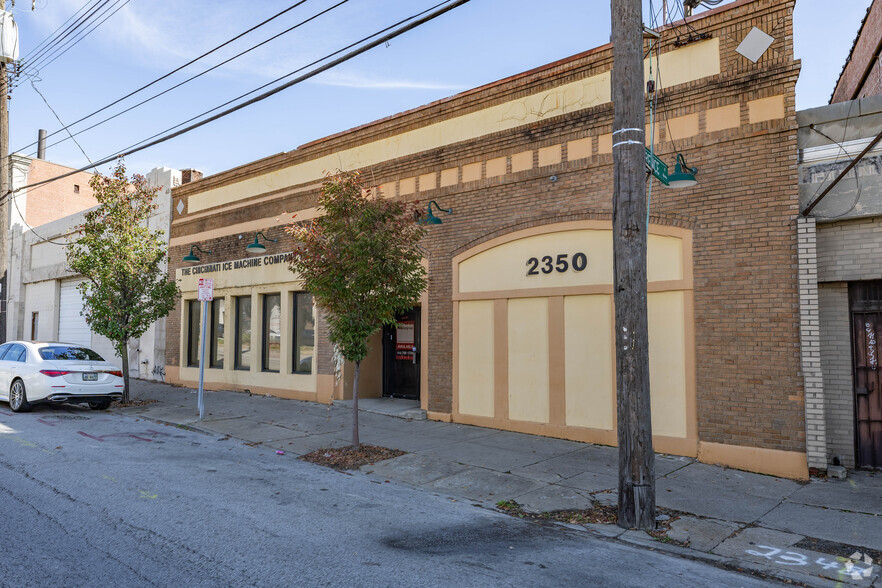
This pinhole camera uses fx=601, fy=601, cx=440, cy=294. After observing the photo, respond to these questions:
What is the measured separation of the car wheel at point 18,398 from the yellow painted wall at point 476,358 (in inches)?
350

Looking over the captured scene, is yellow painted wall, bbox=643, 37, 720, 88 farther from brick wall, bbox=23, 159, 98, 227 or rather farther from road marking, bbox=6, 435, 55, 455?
brick wall, bbox=23, 159, 98, 227

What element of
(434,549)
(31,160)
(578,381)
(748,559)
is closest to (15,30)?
(31,160)

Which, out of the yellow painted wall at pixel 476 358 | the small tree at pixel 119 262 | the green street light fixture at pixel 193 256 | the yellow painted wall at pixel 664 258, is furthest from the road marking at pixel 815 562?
the green street light fixture at pixel 193 256

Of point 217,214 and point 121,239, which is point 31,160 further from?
point 121,239

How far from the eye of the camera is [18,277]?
27.7 m

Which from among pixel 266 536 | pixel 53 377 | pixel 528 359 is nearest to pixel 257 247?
pixel 53 377

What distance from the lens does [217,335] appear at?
17.5m

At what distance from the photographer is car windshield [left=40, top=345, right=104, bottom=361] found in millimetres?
12773

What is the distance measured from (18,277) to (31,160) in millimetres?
5876

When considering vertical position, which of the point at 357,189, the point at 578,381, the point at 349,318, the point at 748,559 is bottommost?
the point at 748,559

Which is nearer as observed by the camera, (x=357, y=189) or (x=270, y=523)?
(x=270, y=523)

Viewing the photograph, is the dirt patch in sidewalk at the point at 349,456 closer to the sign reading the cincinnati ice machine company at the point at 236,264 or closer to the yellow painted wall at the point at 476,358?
the yellow painted wall at the point at 476,358

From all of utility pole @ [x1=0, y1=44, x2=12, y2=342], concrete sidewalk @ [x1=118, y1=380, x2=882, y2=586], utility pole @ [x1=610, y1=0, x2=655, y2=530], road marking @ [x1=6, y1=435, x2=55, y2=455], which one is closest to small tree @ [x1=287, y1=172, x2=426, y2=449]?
concrete sidewalk @ [x1=118, y1=380, x2=882, y2=586]

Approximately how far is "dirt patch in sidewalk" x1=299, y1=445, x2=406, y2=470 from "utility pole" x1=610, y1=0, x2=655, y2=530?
3.97 meters
